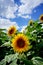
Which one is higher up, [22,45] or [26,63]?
[22,45]

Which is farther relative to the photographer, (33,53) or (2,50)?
(2,50)

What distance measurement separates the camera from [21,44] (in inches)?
126

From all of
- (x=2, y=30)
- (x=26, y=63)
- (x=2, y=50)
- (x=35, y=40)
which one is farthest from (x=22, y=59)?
(x=2, y=30)

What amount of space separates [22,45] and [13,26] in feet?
4.07

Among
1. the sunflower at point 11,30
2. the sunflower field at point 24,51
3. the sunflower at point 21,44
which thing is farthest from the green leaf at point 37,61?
the sunflower at point 11,30

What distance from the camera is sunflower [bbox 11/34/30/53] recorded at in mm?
3066

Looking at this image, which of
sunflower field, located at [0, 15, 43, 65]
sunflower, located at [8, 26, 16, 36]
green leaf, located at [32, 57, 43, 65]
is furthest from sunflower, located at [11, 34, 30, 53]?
sunflower, located at [8, 26, 16, 36]

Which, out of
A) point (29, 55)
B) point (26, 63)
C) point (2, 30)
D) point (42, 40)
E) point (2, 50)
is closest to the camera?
point (26, 63)

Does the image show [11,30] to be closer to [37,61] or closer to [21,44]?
[21,44]

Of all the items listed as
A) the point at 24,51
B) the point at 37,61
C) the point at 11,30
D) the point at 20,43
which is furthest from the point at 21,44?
the point at 11,30

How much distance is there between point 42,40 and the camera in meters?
3.52

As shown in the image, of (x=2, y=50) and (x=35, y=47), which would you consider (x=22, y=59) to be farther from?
(x=2, y=50)

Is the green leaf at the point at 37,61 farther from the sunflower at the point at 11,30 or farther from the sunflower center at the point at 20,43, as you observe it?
the sunflower at the point at 11,30

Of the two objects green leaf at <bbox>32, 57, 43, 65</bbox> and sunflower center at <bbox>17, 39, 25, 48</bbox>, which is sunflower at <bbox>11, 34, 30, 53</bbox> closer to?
sunflower center at <bbox>17, 39, 25, 48</bbox>
